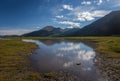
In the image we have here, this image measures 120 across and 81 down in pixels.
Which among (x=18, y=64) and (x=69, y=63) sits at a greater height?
(x=18, y=64)

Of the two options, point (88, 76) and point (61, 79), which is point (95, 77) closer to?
point (88, 76)

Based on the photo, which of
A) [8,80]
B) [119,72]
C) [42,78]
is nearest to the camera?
[8,80]

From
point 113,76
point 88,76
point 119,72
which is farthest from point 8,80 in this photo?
point 119,72

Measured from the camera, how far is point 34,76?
27047mm

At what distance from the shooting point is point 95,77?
87.9 feet

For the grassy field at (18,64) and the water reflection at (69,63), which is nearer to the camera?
the grassy field at (18,64)

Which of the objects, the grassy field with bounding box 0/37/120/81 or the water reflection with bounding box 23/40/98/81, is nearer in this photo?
the grassy field with bounding box 0/37/120/81

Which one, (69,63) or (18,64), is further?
(69,63)

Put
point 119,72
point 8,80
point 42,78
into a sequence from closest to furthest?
point 8,80
point 42,78
point 119,72

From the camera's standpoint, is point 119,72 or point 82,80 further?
point 119,72

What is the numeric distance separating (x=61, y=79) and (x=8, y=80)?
8445 millimetres

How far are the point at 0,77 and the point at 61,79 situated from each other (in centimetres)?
1016

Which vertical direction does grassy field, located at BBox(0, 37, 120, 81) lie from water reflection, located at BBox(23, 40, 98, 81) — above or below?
above

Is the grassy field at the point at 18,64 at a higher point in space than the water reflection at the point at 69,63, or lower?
higher
